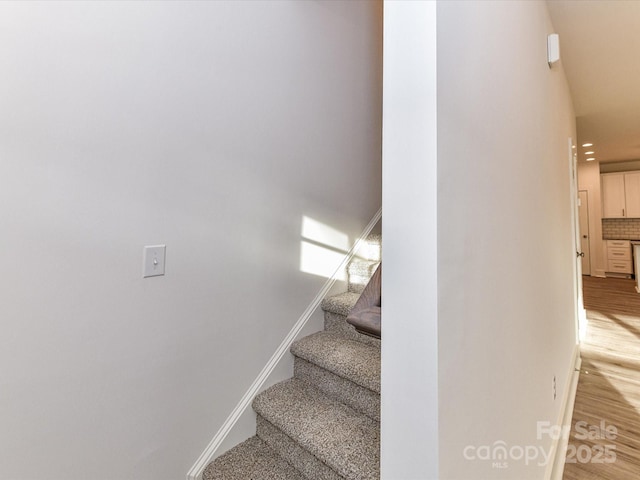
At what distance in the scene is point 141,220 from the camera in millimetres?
1188

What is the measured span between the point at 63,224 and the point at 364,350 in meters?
1.37

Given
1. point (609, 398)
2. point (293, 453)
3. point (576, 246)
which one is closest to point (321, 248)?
point (293, 453)

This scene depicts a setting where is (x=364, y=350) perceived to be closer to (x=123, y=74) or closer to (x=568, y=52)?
(x=123, y=74)

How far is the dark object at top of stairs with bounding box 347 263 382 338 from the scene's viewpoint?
1.07 metres

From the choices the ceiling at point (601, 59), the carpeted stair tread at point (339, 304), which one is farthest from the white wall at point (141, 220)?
the ceiling at point (601, 59)

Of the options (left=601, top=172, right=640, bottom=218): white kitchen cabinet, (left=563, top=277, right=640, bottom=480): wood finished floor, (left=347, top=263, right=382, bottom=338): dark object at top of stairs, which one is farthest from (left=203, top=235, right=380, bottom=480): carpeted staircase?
(left=601, top=172, right=640, bottom=218): white kitchen cabinet

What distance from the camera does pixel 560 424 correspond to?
1.89 m

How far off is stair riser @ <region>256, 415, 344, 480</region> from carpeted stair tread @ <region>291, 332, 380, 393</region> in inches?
13.3

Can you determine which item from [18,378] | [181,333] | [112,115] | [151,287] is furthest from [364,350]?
[112,115]

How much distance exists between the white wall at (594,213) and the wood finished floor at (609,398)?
3216 mm

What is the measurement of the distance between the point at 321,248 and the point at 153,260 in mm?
1023

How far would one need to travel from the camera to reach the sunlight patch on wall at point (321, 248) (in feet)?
6.21

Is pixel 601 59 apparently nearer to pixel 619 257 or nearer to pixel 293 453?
pixel 293 453

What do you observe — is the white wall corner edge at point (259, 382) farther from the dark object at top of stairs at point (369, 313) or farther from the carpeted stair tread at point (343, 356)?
the dark object at top of stairs at point (369, 313)
